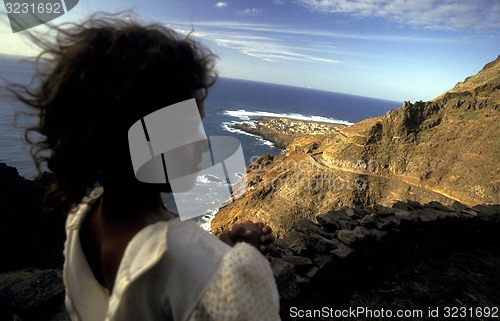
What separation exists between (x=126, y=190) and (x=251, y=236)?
2.04ft

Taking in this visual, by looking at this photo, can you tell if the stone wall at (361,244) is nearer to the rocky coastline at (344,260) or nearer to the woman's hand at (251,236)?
the rocky coastline at (344,260)

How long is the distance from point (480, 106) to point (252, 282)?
3305 centimetres

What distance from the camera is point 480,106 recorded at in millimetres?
26781

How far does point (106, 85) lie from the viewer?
96 cm

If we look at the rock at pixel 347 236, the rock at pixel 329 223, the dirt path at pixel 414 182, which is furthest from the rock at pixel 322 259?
the dirt path at pixel 414 182

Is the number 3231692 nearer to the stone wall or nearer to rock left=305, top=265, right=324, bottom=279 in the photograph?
the stone wall

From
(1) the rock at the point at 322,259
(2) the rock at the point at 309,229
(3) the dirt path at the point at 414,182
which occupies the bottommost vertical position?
(3) the dirt path at the point at 414,182

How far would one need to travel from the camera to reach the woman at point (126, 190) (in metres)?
0.87

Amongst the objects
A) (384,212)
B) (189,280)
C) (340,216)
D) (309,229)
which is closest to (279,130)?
(384,212)

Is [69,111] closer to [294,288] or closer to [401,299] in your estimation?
[294,288]

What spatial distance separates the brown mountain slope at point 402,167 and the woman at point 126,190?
26.3 metres

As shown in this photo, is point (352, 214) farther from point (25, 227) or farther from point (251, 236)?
point (25, 227)

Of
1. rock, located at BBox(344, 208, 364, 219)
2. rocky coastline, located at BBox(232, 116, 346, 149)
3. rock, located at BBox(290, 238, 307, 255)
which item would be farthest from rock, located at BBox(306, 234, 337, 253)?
rocky coastline, located at BBox(232, 116, 346, 149)

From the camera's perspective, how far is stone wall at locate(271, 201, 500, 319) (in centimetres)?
405
